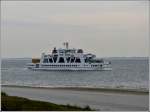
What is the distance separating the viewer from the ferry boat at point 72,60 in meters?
44.4

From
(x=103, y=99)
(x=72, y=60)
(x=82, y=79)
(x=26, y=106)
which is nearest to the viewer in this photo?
(x=26, y=106)

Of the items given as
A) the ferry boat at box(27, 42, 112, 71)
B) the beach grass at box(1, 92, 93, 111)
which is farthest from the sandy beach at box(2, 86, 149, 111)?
the ferry boat at box(27, 42, 112, 71)

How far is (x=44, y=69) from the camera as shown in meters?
47.7

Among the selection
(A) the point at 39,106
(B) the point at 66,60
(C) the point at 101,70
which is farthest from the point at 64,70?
(A) the point at 39,106

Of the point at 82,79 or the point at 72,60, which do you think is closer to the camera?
the point at 82,79

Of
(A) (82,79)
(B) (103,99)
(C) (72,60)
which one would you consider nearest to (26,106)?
(B) (103,99)

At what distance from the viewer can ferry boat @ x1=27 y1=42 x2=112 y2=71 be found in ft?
146

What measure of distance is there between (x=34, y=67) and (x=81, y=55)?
8.38m

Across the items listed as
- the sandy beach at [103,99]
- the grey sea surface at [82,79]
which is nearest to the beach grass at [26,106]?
the sandy beach at [103,99]

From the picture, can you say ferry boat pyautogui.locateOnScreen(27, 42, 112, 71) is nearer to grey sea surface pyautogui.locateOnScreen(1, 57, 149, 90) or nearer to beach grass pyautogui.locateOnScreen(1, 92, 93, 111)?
grey sea surface pyautogui.locateOnScreen(1, 57, 149, 90)

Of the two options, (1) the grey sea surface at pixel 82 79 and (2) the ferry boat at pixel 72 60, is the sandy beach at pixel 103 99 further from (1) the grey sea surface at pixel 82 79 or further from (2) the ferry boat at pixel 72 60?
(2) the ferry boat at pixel 72 60

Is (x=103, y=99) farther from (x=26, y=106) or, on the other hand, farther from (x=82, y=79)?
(x=82, y=79)

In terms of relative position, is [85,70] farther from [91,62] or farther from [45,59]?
[45,59]

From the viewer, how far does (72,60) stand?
4531 cm
